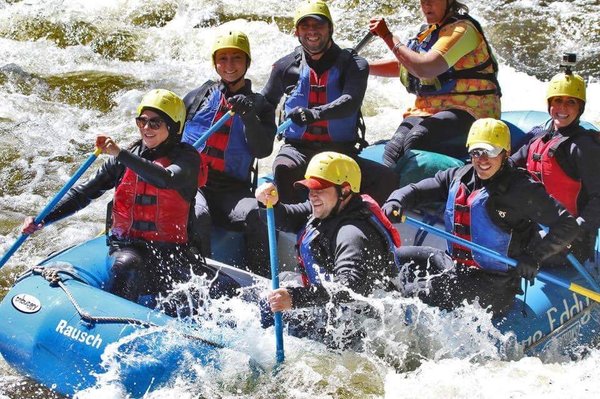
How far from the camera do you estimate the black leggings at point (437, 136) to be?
673cm

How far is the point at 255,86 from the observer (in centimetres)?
1047

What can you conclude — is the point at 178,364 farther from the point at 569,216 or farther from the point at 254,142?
the point at 569,216

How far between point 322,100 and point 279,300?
180 centimetres

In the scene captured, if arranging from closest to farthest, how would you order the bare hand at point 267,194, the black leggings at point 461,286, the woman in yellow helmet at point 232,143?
the bare hand at point 267,194
the black leggings at point 461,286
the woman in yellow helmet at point 232,143

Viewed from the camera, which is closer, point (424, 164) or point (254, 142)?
point (254, 142)

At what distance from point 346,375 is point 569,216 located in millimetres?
1326

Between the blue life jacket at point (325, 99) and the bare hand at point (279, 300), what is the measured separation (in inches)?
64.5

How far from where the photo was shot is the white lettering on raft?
5.13 metres

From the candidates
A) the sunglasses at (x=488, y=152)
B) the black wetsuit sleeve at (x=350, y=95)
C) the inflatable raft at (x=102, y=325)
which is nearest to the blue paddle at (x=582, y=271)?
the inflatable raft at (x=102, y=325)

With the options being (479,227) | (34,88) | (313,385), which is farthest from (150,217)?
(34,88)

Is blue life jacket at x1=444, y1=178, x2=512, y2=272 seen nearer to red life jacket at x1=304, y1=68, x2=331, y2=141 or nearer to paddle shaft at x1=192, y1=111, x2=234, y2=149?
red life jacket at x1=304, y1=68, x2=331, y2=141

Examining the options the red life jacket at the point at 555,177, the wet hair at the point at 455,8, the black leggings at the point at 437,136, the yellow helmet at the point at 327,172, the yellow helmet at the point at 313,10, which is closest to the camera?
the yellow helmet at the point at 327,172

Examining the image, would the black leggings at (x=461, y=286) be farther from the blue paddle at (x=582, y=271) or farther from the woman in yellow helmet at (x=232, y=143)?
the woman in yellow helmet at (x=232, y=143)

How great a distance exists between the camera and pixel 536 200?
17.5 feet
